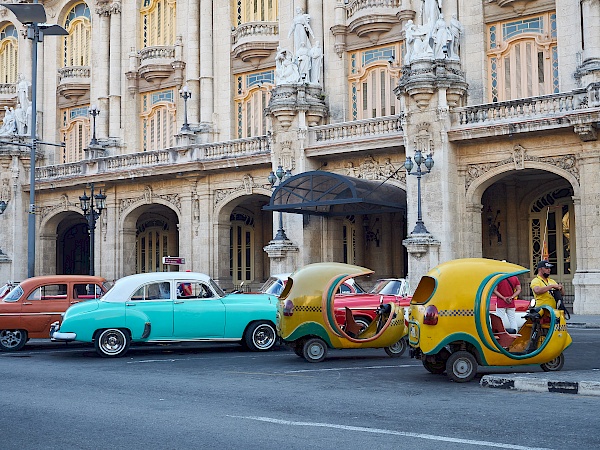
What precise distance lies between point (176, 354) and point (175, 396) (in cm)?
629

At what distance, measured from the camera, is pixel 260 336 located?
1680cm

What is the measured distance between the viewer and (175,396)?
34.3 ft

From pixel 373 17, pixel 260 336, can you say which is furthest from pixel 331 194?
pixel 260 336

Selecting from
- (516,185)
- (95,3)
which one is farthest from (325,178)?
(95,3)

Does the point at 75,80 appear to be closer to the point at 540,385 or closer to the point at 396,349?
the point at 396,349

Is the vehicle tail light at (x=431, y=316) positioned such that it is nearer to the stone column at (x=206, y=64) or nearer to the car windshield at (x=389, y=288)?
the car windshield at (x=389, y=288)

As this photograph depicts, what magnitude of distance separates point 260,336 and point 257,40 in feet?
63.4

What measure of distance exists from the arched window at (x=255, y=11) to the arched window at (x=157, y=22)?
3611 mm

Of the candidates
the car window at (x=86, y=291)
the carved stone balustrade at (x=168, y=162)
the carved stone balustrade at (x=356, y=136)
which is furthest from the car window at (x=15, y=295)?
the carved stone balustrade at (x=168, y=162)

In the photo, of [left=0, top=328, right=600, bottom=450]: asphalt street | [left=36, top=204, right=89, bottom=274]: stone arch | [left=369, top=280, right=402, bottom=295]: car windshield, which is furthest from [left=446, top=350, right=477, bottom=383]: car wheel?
[left=36, top=204, right=89, bottom=274]: stone arch

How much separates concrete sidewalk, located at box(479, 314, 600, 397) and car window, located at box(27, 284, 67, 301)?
10299mm

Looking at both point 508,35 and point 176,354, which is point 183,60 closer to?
point 508,35

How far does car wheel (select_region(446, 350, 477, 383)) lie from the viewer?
11.5 metres

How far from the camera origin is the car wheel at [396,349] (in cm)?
1530
